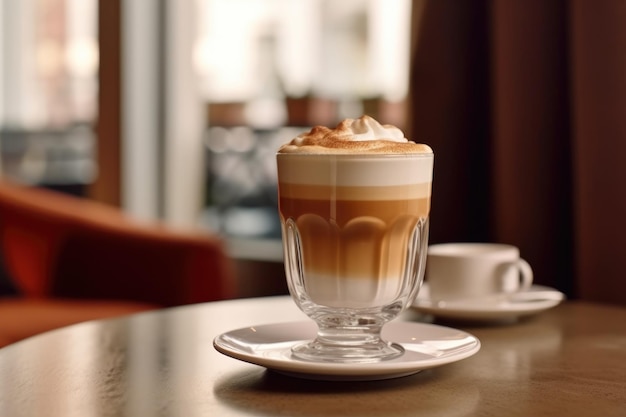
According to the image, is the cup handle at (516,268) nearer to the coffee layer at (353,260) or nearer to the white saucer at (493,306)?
the white saucer at (493,306)

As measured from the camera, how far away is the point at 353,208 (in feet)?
2.67

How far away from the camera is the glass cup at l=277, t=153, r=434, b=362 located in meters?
0.81

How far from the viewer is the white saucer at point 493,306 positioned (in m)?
1.09

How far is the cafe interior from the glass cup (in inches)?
32.0

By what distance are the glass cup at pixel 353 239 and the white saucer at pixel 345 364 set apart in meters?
0.02

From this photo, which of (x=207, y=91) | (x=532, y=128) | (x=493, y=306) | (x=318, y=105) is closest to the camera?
(x=493, y=306)

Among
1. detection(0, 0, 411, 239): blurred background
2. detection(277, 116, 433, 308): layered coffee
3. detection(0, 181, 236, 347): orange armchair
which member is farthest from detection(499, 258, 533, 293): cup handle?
detection(0, 0, 411, 239): blurred background

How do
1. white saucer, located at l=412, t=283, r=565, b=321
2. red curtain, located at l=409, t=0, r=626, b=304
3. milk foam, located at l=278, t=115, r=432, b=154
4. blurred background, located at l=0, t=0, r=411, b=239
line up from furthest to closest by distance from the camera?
blurred background, located at l=0, t=0, r=411, b=239 < red curtain, located at l=409, t=0, r=626, b=304 < white saucer, located at l=412, t=283, r=565, b=321 < milk foam, located at l=278, t=115, r=432, b=154

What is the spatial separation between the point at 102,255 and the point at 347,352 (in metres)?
1.35

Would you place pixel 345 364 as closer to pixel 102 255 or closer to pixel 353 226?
pixel 353 226

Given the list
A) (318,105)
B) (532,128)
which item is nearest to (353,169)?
(532,128)

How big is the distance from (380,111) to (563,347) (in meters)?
1.55

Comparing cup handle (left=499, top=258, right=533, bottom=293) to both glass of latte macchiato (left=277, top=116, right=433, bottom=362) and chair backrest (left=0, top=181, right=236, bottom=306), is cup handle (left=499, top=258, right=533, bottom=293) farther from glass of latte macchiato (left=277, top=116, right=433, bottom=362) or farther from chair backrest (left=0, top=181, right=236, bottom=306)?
chair backrest (left=0, top=181, right=236, bottom=306)

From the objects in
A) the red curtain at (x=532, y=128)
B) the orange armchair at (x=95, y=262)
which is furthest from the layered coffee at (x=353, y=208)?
the orange armchair at (x=95, y=262)
